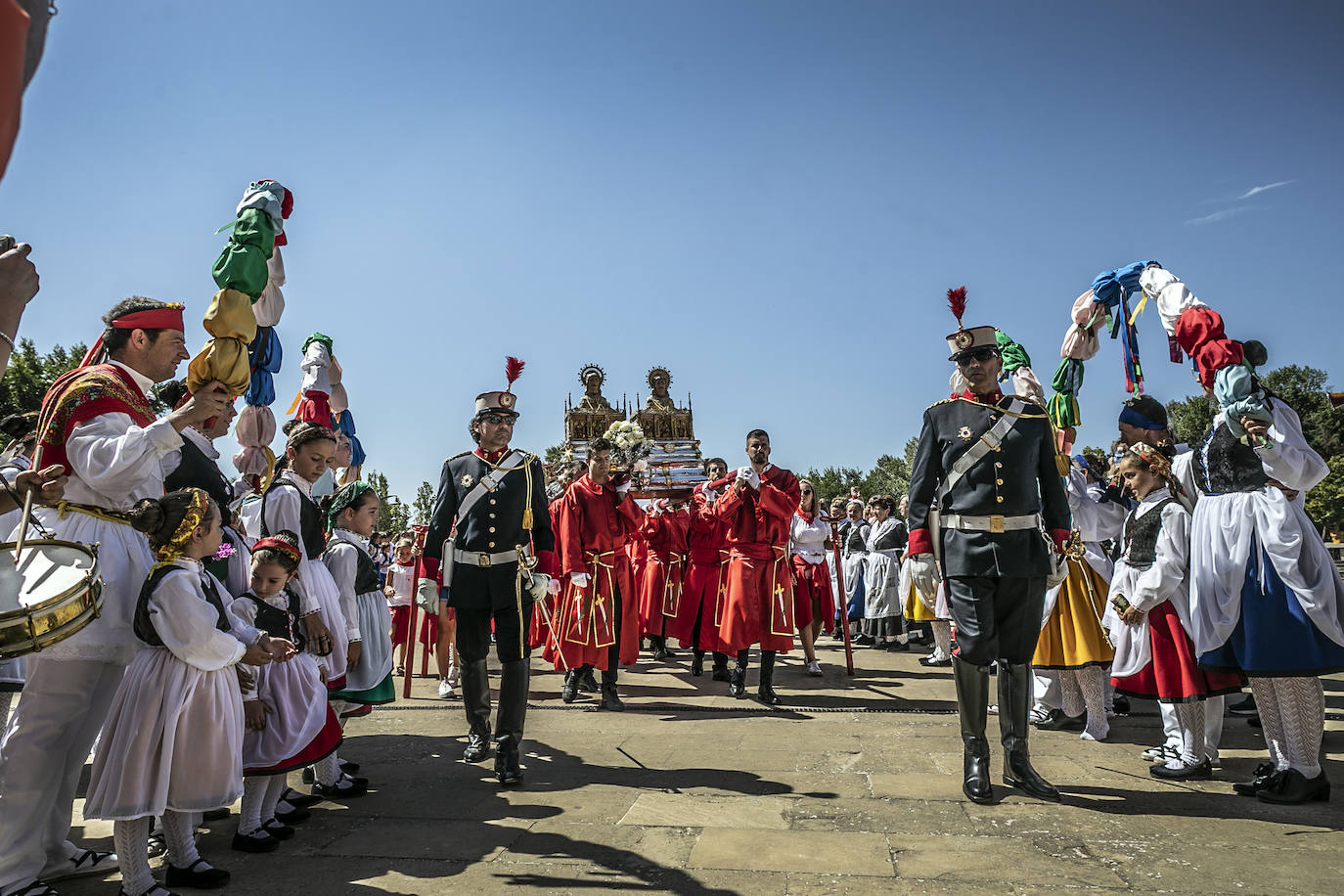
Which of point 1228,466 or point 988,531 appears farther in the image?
point 1228,466

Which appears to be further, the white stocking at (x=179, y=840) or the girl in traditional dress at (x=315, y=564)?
the girl in traditional dress at (x=315, y=564)

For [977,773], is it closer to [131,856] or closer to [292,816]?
[292,816]

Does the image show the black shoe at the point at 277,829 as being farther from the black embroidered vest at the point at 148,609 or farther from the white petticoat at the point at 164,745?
the black embroidered vest at the point at 148,609

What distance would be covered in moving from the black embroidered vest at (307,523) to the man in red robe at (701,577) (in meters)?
4.81

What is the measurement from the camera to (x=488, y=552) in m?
5.24

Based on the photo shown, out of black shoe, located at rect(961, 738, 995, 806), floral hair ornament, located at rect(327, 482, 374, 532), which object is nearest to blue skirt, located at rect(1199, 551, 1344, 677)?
black shoe, located at rect(961, 738, 995, 806)

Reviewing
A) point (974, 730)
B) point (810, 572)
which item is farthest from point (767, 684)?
point (974, 730)

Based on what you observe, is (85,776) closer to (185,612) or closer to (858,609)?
(185,612)

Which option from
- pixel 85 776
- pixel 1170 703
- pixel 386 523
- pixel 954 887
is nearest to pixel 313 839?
pixel 85 776

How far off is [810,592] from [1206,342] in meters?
5.64

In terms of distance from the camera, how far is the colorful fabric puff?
13.7ft

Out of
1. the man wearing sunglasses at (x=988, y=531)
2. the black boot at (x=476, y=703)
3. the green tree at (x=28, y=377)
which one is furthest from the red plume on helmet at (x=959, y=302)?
the green tree at (x=28, y=377)

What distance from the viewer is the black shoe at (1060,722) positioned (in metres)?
6.09

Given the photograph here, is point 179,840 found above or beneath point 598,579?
beneath
